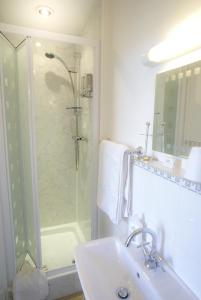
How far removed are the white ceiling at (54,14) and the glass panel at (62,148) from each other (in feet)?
0.63

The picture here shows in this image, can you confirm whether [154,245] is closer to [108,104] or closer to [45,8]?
[108,104]

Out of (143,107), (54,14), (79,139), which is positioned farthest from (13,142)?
(54,14)

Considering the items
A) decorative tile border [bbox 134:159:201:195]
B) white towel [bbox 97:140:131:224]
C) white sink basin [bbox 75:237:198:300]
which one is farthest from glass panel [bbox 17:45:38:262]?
decorative tile border [bbox 134:159:201:195]

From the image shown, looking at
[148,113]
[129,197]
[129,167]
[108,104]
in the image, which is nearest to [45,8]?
Result: [108,104]

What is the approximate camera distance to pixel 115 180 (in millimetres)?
1459

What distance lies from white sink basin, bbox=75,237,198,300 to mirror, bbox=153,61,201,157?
59 cm

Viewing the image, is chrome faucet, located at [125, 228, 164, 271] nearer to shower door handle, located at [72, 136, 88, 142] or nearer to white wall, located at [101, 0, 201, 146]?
white wall, located at [101, 0, 201, 146]

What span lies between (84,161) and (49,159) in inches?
18.9

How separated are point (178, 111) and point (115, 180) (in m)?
0.69

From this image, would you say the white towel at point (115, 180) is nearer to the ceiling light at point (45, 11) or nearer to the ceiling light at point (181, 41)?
the ceiling light at point (181, 41)

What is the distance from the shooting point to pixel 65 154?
256 centimetres

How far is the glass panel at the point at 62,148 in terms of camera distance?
2248mm

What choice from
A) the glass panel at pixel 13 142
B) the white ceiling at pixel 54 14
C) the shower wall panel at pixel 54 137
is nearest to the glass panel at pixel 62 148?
the shower wall panel at pixel 54 137

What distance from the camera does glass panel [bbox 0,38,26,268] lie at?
159cm
